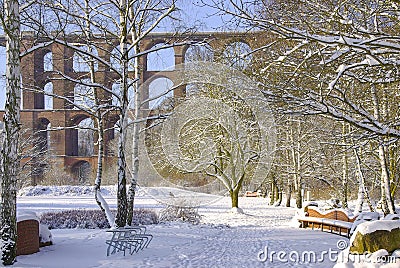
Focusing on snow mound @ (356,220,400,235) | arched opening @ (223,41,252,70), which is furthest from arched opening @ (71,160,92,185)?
snow mound @ (356,220,400,235)

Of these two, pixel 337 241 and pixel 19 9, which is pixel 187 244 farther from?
pixel 19 9

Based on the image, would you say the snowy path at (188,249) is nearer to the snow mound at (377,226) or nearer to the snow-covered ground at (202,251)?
the snow-covered ground at (202,251)

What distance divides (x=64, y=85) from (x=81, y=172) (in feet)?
97.6

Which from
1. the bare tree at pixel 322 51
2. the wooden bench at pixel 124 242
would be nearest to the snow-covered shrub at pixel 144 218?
the wooden bench at pixel 124 242

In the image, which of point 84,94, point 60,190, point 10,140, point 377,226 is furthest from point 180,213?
point 60,190

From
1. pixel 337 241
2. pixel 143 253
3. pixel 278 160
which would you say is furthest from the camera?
pixel 278 160

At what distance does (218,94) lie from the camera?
18.5 meters

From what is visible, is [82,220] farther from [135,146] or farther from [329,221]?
[329,221]

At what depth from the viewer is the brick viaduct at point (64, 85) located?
10547 mm

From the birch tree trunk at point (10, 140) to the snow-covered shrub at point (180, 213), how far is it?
919cm

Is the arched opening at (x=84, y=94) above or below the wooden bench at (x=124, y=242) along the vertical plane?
above

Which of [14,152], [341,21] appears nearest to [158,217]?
[14,152]

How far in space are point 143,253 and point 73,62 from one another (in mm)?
5706

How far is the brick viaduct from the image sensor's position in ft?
34.6
